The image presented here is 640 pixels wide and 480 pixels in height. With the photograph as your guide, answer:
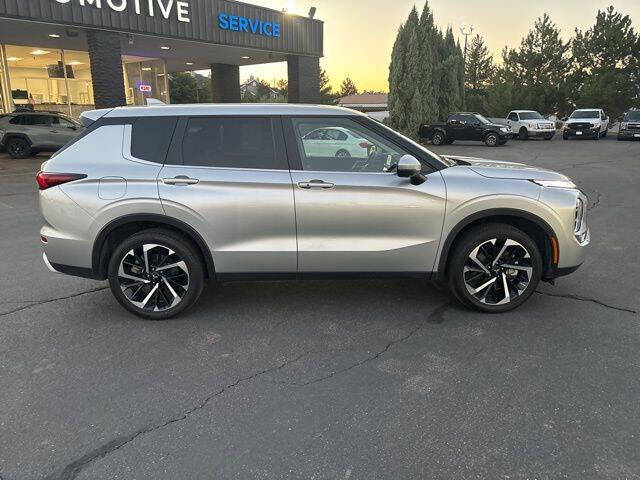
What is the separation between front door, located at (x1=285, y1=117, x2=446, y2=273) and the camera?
13.1ft

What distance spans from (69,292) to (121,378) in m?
2.05

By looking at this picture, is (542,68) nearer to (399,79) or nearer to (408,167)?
(399,79)

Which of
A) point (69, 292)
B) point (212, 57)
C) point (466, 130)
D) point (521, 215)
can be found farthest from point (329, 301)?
point (466, 130)

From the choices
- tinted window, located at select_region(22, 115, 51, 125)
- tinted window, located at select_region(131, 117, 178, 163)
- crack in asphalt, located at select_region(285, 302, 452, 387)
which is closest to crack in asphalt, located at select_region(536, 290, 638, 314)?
crack in asphalt, located at select_region(285, 302, 452, 387)

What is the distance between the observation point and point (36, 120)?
57.5 feet

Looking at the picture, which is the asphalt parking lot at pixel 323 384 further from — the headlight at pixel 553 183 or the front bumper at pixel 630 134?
the front bumper at pixel 630 134

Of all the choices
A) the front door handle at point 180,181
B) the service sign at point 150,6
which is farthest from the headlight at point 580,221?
the service sign at point 150,6

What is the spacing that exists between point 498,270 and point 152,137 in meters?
3.12

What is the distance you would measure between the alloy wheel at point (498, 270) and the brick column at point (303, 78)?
1866cm

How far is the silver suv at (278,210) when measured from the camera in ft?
13.1

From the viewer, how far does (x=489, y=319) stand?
4176 millimetres

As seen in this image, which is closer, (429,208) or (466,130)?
(429,208)

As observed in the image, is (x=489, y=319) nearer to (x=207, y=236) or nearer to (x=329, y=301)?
(x=329, y=301)

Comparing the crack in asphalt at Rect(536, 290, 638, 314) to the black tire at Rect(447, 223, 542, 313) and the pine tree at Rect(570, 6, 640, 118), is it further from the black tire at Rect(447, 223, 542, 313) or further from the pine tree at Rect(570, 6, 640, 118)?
the pine tree at Rect(570, 6, 640, 118)
